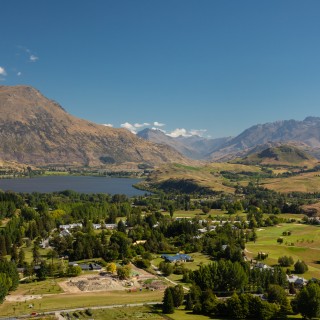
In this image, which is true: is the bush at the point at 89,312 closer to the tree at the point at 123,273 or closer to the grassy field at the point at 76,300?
the grassy field at the point at 76,300

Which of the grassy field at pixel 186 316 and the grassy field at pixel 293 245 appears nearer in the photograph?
the grassy field at pixel 186 316

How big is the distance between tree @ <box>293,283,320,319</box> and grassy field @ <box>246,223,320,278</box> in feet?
84.1

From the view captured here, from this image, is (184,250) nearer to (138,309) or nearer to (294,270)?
(294,270)

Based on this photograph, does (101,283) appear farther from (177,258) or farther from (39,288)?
(177,258)

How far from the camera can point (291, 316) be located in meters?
66.3

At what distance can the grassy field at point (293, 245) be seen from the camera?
336 feet

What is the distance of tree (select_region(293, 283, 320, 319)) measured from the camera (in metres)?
63.8

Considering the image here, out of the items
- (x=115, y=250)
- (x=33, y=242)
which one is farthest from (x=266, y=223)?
(x=33, y=242)

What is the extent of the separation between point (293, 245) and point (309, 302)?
56.2 m

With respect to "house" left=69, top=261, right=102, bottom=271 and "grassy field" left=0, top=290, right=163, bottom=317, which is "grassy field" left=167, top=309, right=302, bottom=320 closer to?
"grassy field" left=0, top=290, right=163, bottom=317

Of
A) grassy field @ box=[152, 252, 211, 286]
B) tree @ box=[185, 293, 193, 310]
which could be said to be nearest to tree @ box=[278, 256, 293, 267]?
grassy field @ box=[152, 252, 211, 286]

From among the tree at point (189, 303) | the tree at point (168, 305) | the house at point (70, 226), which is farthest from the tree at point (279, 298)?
the house at point (70, 226)

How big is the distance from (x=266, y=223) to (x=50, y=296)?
99.5 meters

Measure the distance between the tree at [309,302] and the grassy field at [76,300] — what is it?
81.0ft
